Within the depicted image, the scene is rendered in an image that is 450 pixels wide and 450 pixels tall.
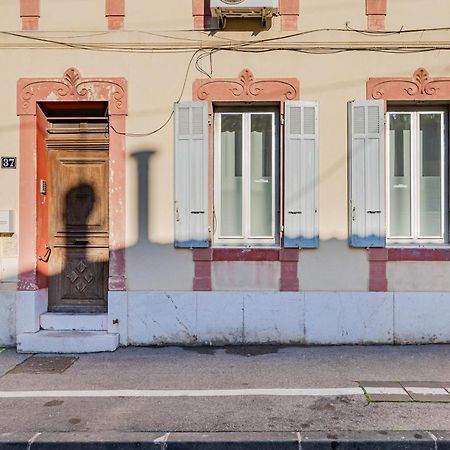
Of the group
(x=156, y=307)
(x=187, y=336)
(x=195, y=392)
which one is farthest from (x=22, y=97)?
(x=195, y=392)

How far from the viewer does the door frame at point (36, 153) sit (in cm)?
→ 630

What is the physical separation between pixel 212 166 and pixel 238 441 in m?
3.71

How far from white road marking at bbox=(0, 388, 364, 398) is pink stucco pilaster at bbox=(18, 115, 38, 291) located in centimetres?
196

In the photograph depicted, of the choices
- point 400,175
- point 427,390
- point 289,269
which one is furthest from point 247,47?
point 427,390

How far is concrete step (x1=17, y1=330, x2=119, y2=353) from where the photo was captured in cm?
604

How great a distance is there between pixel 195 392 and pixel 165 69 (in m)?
4.06

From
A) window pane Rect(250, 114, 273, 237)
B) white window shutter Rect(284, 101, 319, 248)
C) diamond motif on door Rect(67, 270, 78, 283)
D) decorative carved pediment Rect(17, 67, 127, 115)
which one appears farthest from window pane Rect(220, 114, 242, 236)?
diamond motif on door Rect(67, 270, 78, 283)

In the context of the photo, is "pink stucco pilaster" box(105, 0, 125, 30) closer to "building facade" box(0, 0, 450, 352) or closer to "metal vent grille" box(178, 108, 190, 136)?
"building facade" box(0, 0, 450, 352)

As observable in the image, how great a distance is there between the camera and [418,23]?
6238 millimetres

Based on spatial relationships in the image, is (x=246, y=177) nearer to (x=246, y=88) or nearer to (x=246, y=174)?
(x=246, y=174)

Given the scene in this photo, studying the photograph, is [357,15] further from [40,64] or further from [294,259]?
[40,64]

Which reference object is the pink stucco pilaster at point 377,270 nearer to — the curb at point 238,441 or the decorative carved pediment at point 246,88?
the decorative carved pediment at point 246,88

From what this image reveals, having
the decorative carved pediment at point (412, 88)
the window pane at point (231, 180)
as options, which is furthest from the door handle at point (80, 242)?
the decorative carved pediment at point (412, 88)

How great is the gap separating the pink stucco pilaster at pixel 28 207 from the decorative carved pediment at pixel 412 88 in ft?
14.6
